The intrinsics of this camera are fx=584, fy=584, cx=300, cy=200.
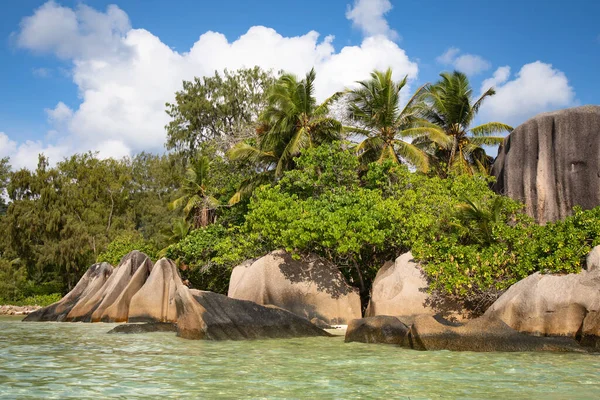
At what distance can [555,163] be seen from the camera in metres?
18.4

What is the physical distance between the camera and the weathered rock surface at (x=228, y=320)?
1318 cm

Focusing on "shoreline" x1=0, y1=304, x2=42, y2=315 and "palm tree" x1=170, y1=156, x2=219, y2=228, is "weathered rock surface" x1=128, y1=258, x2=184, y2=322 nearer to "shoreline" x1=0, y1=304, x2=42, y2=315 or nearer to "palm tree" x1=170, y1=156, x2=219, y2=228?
"palm tree" x1=170, y1=156, x2=219, y2=228

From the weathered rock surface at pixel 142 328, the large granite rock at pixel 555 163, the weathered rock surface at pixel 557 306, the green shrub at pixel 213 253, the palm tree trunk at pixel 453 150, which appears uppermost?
the palm tree trunk at pixel 453 150

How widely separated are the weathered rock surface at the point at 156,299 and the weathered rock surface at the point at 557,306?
12383mm

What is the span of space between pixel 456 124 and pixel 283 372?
66.3ft

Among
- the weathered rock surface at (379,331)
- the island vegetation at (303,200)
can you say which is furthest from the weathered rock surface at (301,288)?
the weathered rock surface at (379,331)

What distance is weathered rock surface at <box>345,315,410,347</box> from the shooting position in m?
12.2

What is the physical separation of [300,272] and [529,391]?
12.3m

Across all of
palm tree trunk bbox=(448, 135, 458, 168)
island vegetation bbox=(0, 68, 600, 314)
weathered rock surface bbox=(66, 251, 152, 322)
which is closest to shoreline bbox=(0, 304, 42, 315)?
island vegetation bbox=(0, 68, 600, 314)

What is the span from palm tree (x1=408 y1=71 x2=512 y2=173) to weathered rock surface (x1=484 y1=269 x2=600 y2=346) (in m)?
12.5

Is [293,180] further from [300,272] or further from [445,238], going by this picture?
[445,238]

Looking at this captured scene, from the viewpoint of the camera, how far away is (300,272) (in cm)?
1898

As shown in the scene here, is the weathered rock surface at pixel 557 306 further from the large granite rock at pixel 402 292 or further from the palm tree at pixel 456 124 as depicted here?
the palm tree at pixel 456 124

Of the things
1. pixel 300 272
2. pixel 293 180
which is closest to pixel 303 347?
pixel 300 272
